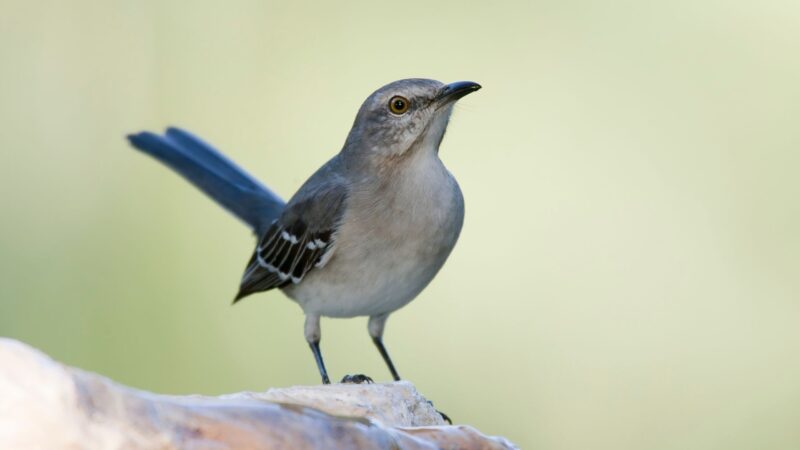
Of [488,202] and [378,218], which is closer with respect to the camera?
[378,218]

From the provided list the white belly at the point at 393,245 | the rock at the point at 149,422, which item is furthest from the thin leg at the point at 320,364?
the rock at the point at 149,422

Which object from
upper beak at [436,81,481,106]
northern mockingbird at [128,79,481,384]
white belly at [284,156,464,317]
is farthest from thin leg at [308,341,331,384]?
upper beak at [436,81,481,106]

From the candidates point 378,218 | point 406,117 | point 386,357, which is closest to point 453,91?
point 406,117

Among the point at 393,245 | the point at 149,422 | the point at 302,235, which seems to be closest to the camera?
the point at 149,422

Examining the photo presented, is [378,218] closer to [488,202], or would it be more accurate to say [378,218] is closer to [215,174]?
[215,174]

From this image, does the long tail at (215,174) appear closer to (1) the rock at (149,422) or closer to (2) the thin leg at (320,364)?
(2) the thin leg at (320,364)

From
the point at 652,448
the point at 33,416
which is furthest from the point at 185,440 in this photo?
the point at 652,448

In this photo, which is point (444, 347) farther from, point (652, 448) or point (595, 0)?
point (595, 0)
